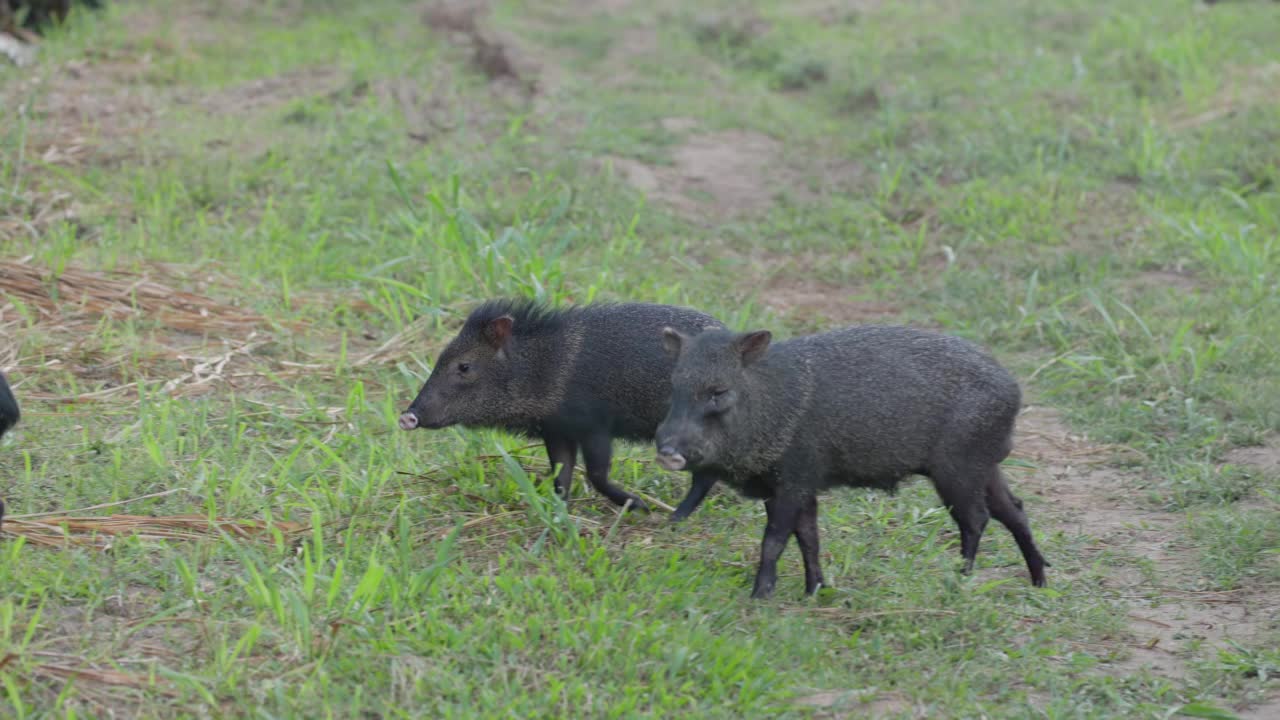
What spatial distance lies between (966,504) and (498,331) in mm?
1863

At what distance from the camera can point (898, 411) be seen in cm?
516

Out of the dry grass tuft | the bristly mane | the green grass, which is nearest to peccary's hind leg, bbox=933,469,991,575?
the green grass

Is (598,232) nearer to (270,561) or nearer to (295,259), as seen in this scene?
(295,259)

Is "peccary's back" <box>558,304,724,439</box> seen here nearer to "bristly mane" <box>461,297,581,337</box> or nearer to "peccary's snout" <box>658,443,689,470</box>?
"bristly mane" <box>461,297,581,337</box>

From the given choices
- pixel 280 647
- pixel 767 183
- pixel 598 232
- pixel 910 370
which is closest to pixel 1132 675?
pixel 910 370

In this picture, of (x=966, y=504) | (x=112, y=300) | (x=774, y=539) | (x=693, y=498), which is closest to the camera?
(x=774, y=539)

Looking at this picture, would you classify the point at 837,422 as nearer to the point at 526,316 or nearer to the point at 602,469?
the point at 602,469

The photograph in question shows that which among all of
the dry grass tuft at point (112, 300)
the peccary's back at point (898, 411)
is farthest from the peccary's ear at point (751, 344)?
the dry grass tuft at point (112, 300)

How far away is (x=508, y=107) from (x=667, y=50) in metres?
2.04

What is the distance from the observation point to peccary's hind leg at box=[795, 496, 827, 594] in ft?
16.6

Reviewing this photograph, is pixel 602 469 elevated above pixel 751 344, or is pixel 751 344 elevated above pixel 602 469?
pixel 751 344

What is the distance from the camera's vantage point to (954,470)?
5199mm

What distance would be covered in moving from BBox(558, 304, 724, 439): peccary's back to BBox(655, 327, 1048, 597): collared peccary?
493 millimetres

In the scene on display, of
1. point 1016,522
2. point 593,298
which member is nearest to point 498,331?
point 593,298
